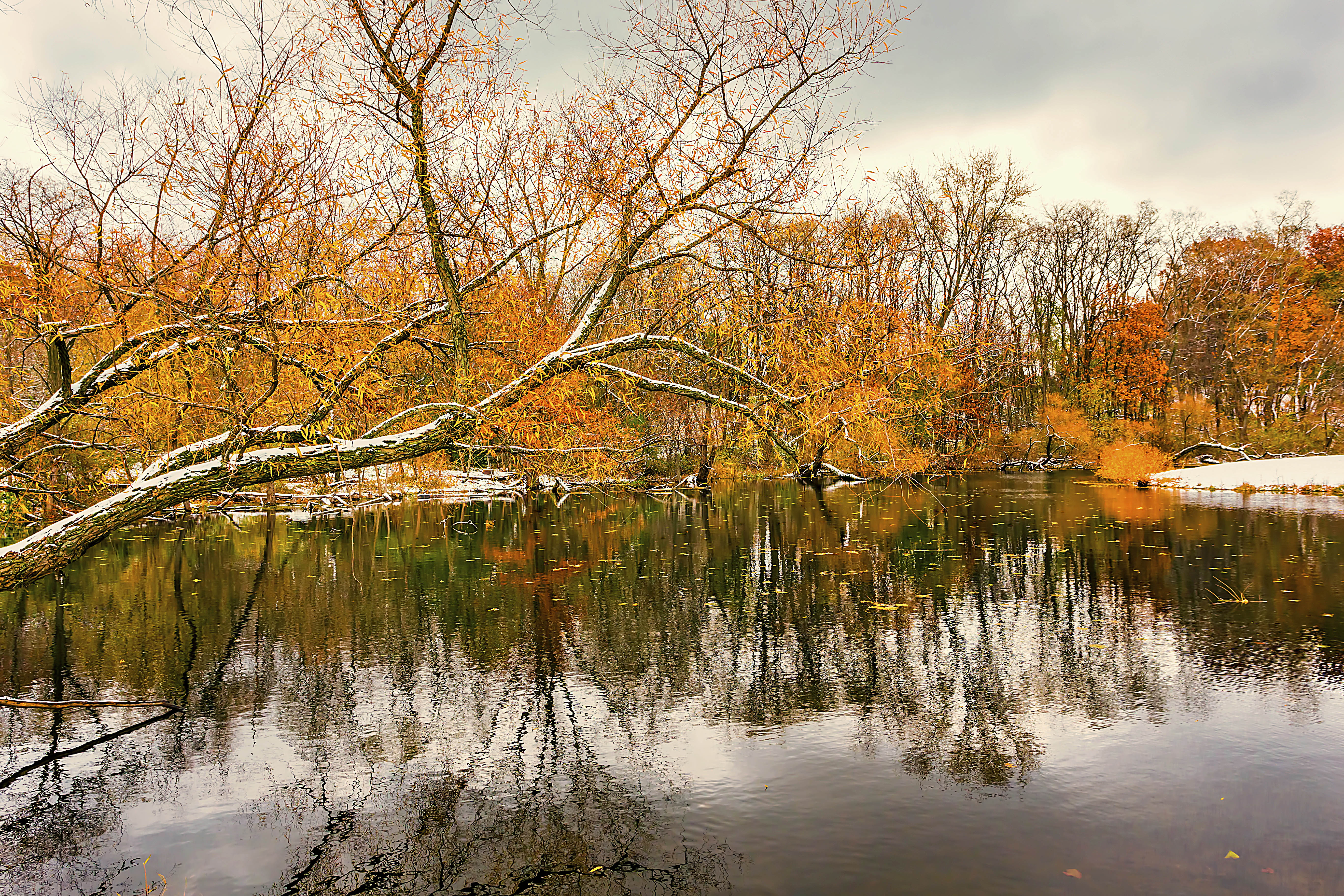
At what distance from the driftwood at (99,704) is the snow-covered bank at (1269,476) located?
34.9 m

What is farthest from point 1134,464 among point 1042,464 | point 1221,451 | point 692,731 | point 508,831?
point 508,831

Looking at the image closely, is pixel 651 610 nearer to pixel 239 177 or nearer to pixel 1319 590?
pixel 239 177

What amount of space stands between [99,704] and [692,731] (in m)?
6.32

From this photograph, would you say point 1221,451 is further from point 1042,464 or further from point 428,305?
point 428,305

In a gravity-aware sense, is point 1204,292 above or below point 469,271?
above

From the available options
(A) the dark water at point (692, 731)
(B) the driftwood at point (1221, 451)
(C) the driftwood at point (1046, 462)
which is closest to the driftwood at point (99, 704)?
(A) the dark water at point (692, 731)

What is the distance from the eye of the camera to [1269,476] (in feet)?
99.1

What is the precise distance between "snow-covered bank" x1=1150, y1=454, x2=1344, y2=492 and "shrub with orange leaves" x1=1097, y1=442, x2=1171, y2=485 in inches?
21.6

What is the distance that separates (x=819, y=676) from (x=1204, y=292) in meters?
49.2

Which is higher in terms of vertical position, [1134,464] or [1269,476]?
[1134,464]

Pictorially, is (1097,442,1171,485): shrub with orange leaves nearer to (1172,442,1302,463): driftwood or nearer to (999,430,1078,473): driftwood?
(1172,442,1302,463): driftwood

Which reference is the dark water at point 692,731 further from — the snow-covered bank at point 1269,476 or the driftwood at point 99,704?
the snow-covered bank at point 1269,476

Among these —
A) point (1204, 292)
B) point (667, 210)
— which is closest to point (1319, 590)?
point (667, 210)

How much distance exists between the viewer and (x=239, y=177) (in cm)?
646
